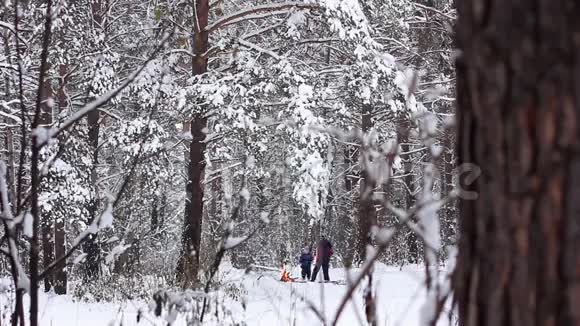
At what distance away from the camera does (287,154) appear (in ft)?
26.9

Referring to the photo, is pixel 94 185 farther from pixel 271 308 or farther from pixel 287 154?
pixel 271 308

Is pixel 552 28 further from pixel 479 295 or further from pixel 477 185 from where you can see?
pixel 479 295

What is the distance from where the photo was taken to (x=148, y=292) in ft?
26.3

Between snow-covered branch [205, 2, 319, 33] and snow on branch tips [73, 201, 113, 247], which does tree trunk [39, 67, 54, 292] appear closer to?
snow-covered branch [205, 2, 319, 33]

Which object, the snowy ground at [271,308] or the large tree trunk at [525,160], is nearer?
the large tree trunk at [525,160]

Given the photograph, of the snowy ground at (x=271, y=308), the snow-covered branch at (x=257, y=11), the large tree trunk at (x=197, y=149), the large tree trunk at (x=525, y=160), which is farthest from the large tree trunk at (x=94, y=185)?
the large tree trunk at (x=525, y=160)

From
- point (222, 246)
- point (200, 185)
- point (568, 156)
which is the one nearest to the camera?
point (568, 156)

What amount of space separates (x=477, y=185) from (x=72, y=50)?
9.61 metres

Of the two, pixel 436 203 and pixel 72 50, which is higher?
pixel 72 50

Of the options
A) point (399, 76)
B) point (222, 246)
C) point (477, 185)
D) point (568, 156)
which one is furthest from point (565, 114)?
point (399, 76)

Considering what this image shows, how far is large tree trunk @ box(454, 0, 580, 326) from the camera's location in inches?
30.4

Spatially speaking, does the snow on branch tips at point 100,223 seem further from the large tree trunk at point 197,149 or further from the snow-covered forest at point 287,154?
the large tree trunk at point 197,149

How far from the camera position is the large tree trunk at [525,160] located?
0.77 m

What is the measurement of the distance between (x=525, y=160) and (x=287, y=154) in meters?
7.41
